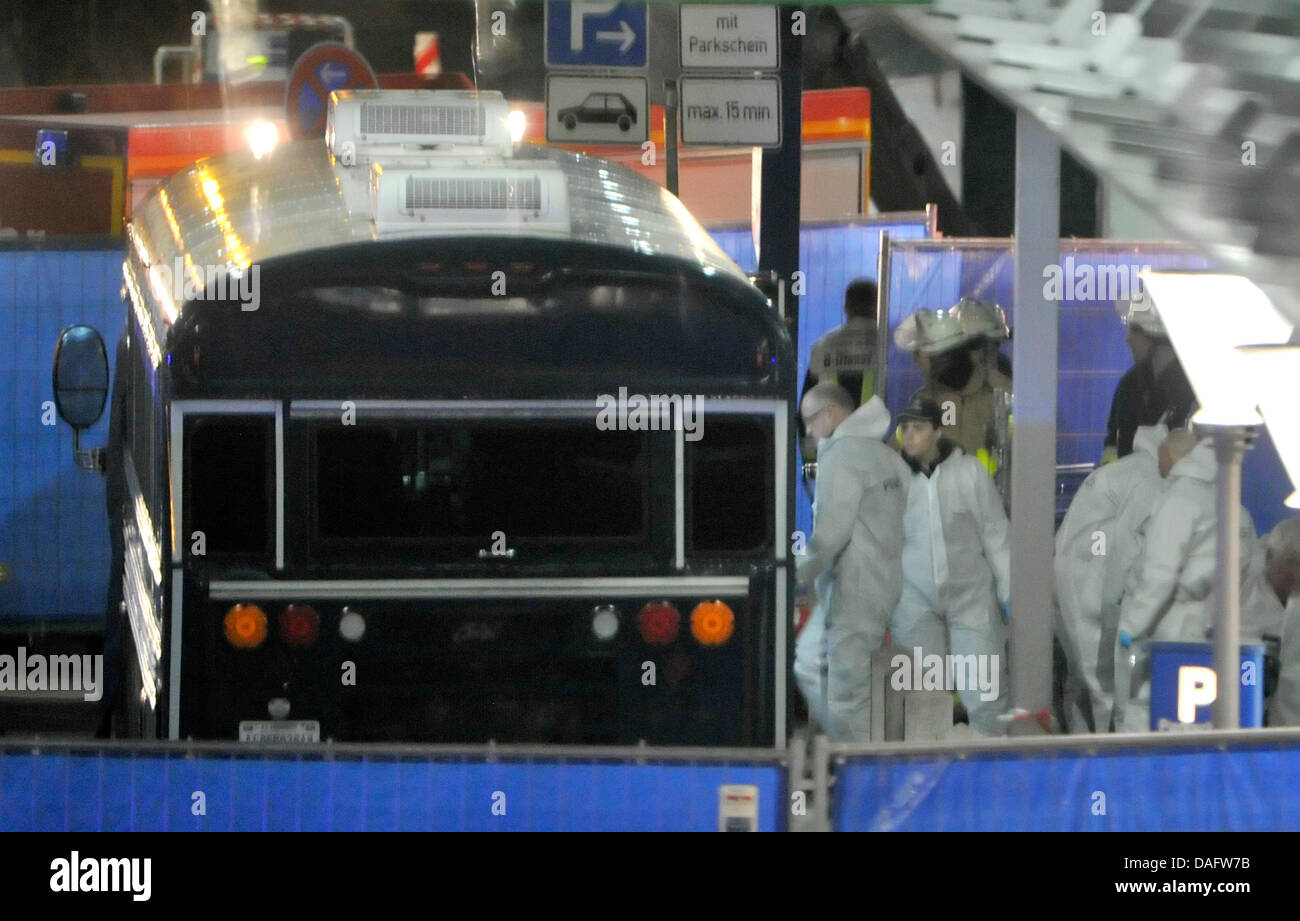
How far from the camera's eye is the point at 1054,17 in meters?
4.83

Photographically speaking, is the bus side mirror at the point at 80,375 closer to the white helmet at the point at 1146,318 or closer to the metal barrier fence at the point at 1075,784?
the metal barrier fence at the point at 1075,784

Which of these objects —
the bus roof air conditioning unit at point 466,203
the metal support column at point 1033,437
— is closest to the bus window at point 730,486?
the bus roof air conditioning unit at point 466,203

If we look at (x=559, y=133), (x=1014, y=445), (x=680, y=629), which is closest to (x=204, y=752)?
(x=680, y=629)

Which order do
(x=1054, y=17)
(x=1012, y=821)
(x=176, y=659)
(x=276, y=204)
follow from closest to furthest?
(x=1054, y=17), (x=1012, y=821), (x=176, y=659), (x=276, y=204)

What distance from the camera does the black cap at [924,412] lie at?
9.55 meters

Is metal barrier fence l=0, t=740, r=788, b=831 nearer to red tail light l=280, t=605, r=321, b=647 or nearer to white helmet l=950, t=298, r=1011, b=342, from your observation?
red tail light l=280, t=605, r=321, b=647

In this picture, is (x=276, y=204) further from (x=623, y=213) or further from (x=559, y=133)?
(x=559, y=133)

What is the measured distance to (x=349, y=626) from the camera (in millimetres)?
6992

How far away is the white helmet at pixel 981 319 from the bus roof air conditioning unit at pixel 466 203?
3541mm

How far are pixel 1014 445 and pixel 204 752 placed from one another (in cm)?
459

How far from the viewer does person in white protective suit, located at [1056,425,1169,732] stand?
30.4 ft

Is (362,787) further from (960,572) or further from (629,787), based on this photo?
(960,572)

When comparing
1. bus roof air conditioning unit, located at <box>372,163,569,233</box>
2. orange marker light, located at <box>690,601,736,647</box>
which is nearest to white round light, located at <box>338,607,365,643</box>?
orange marker light, located at <box>690,601,736,647</box>

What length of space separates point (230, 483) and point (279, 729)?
905 millimetres
